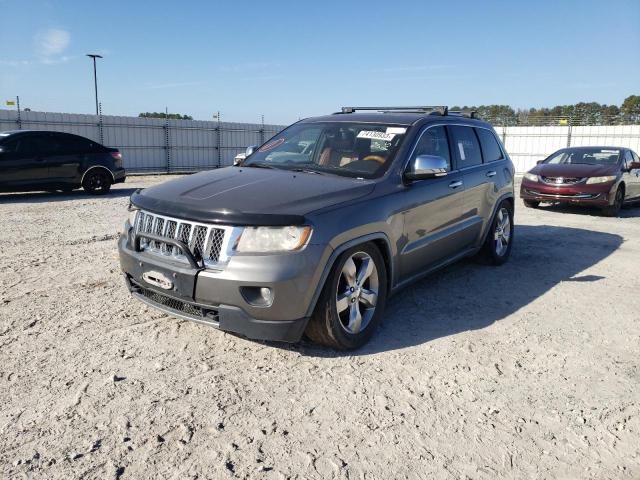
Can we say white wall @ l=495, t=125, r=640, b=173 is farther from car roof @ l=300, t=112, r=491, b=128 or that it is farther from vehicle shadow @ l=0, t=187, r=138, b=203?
car roof @ l=300, t=112, r=491, b=128

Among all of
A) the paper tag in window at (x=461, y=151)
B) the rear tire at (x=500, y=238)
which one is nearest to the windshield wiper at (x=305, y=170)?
the paper tag in window at (x=461, y=151)

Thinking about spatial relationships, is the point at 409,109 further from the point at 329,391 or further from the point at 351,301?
the point at 329,391

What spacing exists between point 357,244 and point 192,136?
70.8ft

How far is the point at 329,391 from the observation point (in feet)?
10.7

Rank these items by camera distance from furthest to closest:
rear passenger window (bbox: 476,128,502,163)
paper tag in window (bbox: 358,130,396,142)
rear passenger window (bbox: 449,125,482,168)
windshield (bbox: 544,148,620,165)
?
1. windshield (bbox: 544,148,620,165)
2. rear passenger window (bbox: 476,128,502,163)
3. rear passenger window (bbox: 449,125,482,168)
4. paper tag in window (bbox: 358,130,396,142)

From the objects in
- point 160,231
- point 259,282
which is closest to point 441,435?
point 259,282

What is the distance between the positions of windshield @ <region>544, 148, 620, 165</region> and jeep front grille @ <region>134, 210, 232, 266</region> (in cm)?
1047

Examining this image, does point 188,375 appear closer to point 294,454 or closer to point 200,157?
point 294,454

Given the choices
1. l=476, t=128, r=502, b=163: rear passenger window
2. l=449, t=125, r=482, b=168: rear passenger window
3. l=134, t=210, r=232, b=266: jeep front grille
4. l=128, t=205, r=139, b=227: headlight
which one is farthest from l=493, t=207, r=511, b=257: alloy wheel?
l=128, t=205, r=139, b=227: headlight

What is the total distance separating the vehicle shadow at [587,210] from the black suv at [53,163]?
10097 millimetres

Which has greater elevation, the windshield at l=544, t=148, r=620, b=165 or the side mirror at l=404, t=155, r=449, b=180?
the side mirror at l=404, t=155, r=449, b=180

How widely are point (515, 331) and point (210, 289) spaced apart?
244 cm

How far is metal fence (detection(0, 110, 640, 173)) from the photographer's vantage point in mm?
20109

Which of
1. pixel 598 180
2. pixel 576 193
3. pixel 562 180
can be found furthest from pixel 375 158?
pixel 598 180
